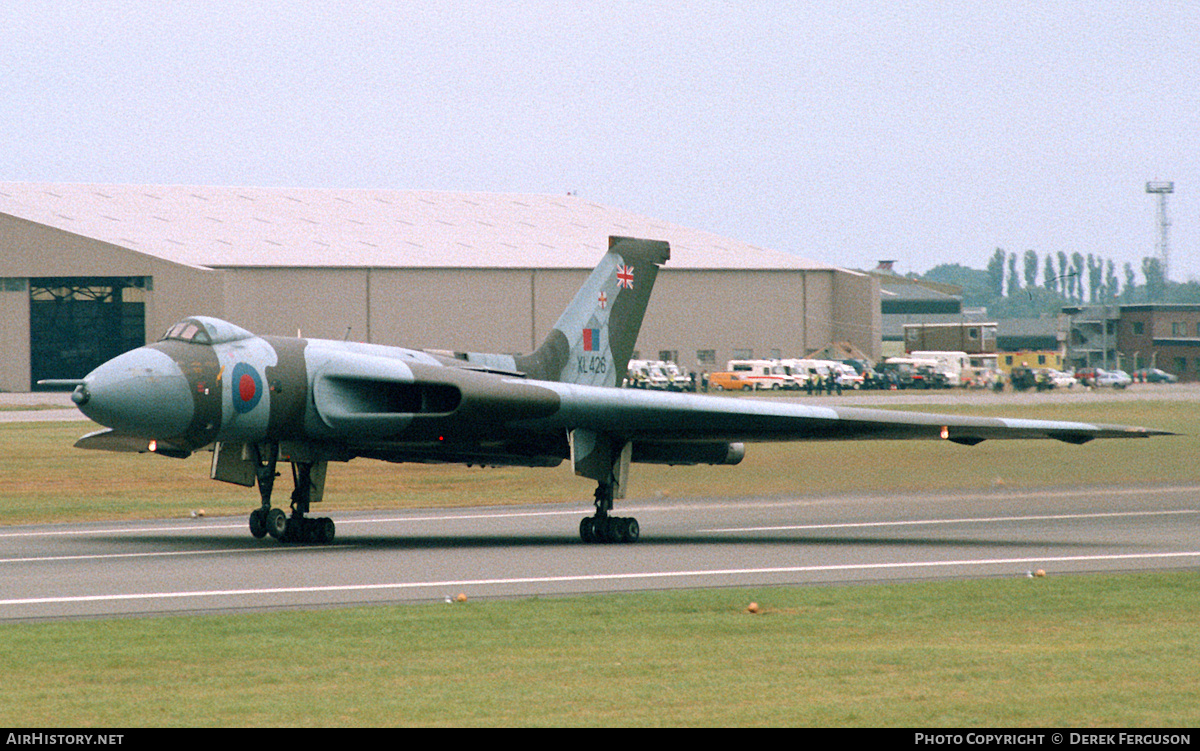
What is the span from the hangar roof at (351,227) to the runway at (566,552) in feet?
167

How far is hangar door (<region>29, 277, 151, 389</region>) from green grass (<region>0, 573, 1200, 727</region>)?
66402 mm

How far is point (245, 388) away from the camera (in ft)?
65.6

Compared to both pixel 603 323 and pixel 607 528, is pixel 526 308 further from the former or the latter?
pixel 607 528

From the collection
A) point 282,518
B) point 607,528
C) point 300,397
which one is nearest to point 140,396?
point 300,397

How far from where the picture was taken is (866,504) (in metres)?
28.0

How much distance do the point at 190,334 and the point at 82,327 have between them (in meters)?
61.5

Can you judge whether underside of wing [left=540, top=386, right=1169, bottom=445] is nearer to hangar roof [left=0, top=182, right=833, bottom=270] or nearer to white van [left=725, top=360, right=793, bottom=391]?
hangar roof [left=0, top=182, right=833, bottom=270]

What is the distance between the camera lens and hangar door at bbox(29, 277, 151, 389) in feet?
250

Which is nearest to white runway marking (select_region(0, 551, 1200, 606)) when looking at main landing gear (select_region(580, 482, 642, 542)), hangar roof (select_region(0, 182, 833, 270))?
main landing gear (select_region(580, 482, 642, 542))

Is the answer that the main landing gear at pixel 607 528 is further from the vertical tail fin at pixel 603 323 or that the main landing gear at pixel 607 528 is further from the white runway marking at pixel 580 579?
the white runway marking at pixel 580 579

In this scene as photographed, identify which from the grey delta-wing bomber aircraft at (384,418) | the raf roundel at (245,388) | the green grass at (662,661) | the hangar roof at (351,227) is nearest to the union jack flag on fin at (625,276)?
the grey delta-wing bomber aircraft at (384,418)

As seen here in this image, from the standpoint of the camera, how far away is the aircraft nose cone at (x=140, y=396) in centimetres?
1886
